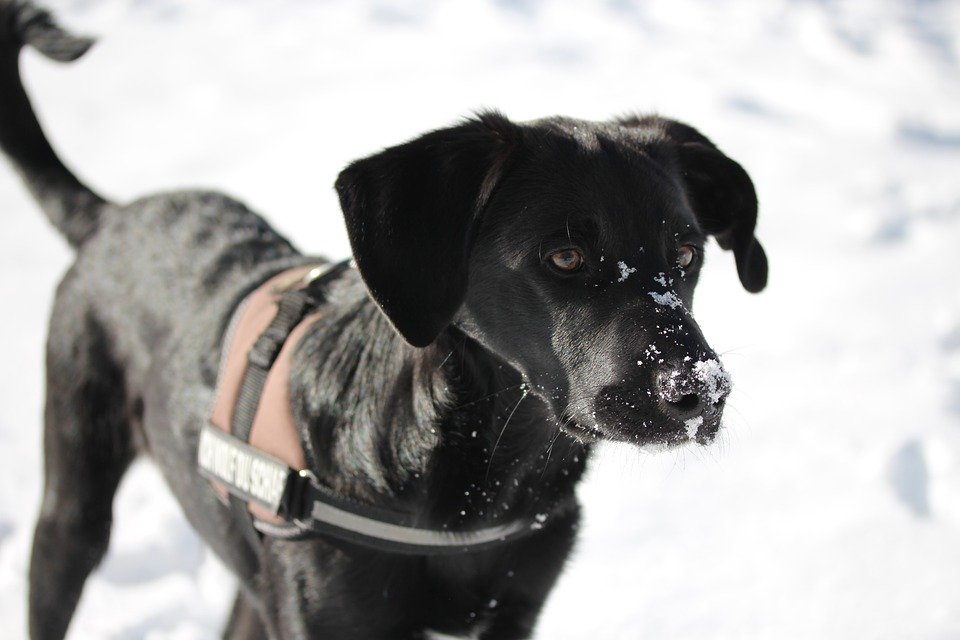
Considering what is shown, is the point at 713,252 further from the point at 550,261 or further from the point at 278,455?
the point at 278,455

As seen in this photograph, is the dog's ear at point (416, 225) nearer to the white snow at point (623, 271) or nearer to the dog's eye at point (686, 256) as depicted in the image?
the white snow at point (623, 271)

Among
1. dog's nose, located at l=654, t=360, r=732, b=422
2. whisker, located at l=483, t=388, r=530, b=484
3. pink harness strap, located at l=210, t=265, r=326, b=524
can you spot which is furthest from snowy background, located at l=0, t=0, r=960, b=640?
pink harness strap, located at l=210, t=265, r=326, b=524

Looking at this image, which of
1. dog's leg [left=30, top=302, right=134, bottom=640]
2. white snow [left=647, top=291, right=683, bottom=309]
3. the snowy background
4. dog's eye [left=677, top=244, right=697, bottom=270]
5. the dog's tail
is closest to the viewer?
white snow [left=647, top=291, right=683, bottom=309]

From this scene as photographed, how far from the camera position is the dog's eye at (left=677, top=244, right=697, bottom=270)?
1784 mm

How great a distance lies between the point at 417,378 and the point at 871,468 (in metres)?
2.24

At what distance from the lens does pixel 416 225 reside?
1686 mm

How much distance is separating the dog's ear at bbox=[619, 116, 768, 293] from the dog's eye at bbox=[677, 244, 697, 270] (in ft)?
0.93

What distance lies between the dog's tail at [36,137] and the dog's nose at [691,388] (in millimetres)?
2093

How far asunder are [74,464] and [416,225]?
→ 4.74 ft

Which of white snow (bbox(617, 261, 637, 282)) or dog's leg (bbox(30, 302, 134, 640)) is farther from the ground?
white snow (bbox(617, 261, 637, 282))

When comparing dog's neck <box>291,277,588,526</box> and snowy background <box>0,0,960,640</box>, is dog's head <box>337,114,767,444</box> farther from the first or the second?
snowy background <box>0,0,960,640</box>

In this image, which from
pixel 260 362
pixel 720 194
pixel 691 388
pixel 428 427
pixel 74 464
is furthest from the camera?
pixel 74 464

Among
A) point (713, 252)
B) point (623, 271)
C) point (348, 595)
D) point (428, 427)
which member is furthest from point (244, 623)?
point (713, 252)

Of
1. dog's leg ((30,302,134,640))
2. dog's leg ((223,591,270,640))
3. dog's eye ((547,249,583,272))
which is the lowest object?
dog's leg ((223,591,270,640))
